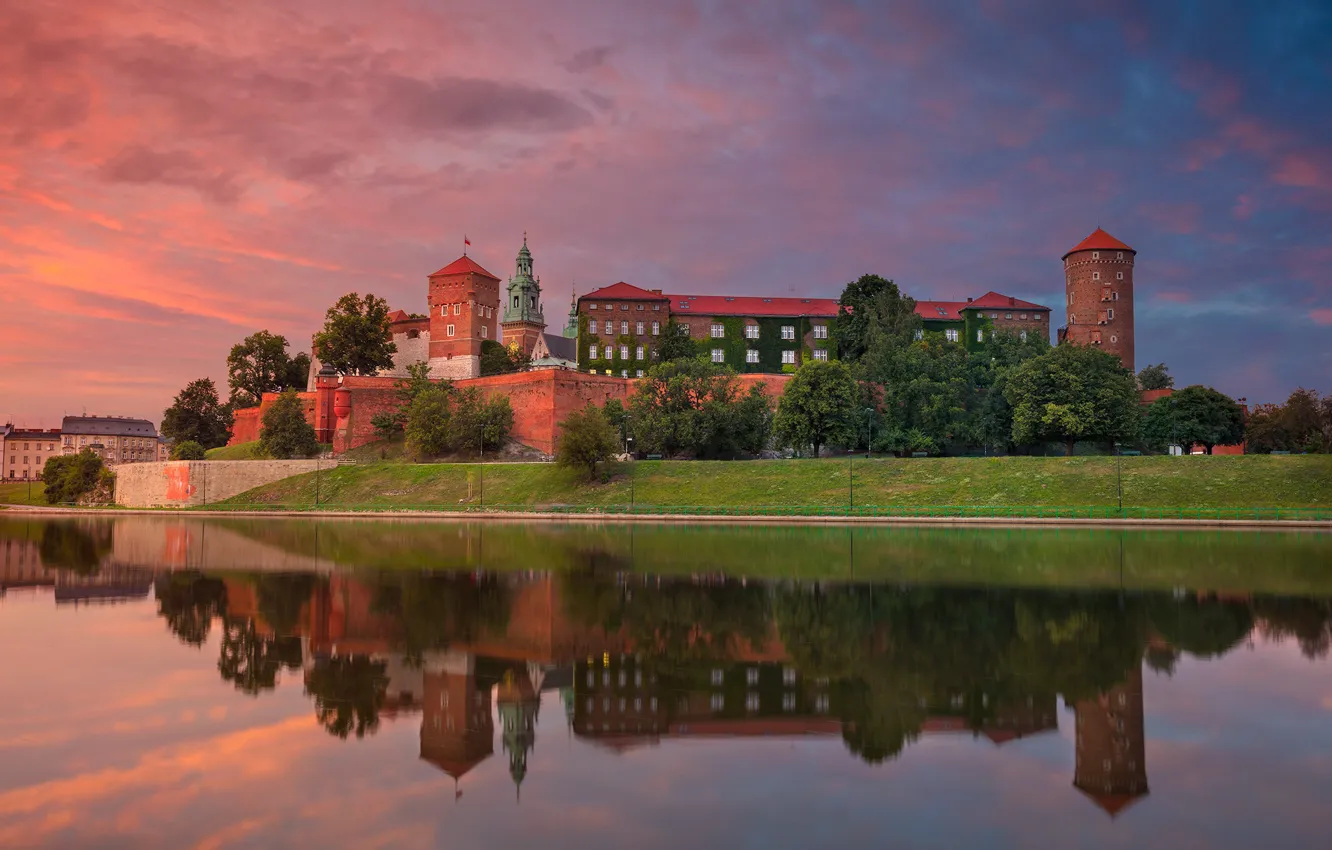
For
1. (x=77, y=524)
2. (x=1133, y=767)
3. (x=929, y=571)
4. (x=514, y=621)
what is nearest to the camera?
(x=1133, y=767)

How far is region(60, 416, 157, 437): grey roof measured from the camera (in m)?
98.8

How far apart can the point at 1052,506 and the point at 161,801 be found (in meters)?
33.4

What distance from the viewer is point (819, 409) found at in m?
45.4

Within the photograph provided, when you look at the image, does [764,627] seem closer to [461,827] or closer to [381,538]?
[461,827]

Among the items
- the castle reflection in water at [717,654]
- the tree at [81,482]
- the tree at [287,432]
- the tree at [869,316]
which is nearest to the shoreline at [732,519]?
the tree at [287,432]

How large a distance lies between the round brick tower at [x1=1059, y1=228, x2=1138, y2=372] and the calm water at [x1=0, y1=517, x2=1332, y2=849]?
53755 millimetres

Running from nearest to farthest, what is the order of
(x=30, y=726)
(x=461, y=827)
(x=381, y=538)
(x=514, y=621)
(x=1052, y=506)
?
(x=461, y=827), (x=30, y=726), (x=514, y=621), (x=381, y=538), (x=1052, y=506)

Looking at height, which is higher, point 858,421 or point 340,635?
point 858,421

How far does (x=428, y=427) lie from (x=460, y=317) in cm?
1398

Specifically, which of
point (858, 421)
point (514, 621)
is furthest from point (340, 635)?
point (858, 421)

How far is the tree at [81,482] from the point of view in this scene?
55594mm

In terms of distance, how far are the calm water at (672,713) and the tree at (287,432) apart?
38.5 meters

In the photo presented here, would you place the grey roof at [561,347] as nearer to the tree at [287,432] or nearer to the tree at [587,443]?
the tree at [287,432]

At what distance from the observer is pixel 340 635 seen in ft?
37.9
